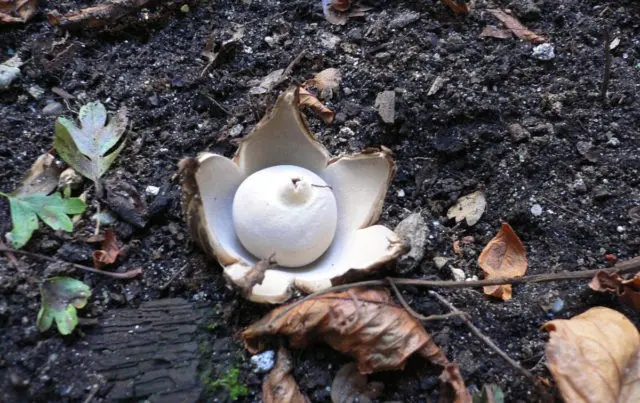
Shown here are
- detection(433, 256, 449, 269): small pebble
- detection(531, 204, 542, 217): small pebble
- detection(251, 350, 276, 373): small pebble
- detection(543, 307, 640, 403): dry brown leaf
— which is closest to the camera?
detection(543, 307, 640, 403): dry brown leaf

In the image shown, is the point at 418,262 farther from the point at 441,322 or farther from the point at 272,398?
the point at 272,398

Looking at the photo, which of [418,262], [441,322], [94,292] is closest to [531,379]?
[441,322]

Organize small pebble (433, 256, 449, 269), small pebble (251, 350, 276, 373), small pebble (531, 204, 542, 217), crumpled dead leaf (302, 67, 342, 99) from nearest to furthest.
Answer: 1. small pebble (251, 350, 276, 373)
2. small pebble (433, 256, 449, 269)
3. small pebble (531, 204, 542, 217)
4. crumpled dead leaf (302, 67, 342, 99)

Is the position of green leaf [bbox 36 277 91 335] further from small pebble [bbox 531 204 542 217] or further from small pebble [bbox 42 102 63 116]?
small pebble [bbox 531 204 542 217]

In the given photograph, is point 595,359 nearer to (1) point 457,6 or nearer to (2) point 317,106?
(2) point 317,106

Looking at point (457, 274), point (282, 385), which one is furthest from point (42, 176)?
point (457, 274)

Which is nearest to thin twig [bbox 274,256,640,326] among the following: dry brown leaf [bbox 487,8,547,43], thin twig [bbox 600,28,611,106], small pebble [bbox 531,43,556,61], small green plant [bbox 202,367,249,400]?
small green plant [bbox 202,367,249,400]

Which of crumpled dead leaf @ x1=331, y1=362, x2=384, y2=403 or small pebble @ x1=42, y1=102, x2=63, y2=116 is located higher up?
small pebble @ x1=42, y1=102, x2=63, y2=116

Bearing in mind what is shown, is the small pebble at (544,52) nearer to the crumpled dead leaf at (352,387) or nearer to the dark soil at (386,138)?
the dark soil at (386,138)
